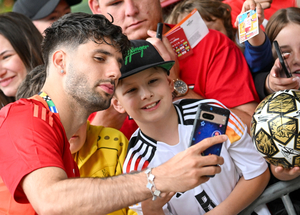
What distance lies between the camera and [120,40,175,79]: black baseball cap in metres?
1.69

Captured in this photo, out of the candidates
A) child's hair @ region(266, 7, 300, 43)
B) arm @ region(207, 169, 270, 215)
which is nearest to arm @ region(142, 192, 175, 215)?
arm @ region(207, 169, 270, 215)

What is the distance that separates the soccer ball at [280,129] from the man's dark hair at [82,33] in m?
0.81

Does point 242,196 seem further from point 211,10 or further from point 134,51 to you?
point 211,10

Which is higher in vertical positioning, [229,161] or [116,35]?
[116,35]

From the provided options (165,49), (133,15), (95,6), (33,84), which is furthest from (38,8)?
(165,49)

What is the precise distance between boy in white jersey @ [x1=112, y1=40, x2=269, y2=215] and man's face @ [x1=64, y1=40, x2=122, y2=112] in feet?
0.40

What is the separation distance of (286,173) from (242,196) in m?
0.25

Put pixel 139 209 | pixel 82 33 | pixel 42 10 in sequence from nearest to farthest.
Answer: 1. pixel 82 33
2. pixel 139 209
3. pixel 42 10

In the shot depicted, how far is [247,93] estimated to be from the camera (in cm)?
215

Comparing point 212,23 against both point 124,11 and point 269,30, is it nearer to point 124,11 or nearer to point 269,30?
point 269,30

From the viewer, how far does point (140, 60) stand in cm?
176

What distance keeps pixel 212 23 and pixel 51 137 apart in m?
2.04

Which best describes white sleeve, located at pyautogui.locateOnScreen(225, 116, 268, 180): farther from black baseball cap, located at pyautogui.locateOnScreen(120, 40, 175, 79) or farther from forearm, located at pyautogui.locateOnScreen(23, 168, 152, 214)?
forearm, located at pyautogui.locateOnScreen(23, 168, 152, 214)

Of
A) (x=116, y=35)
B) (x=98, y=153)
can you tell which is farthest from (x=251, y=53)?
(x=98, y=153)
